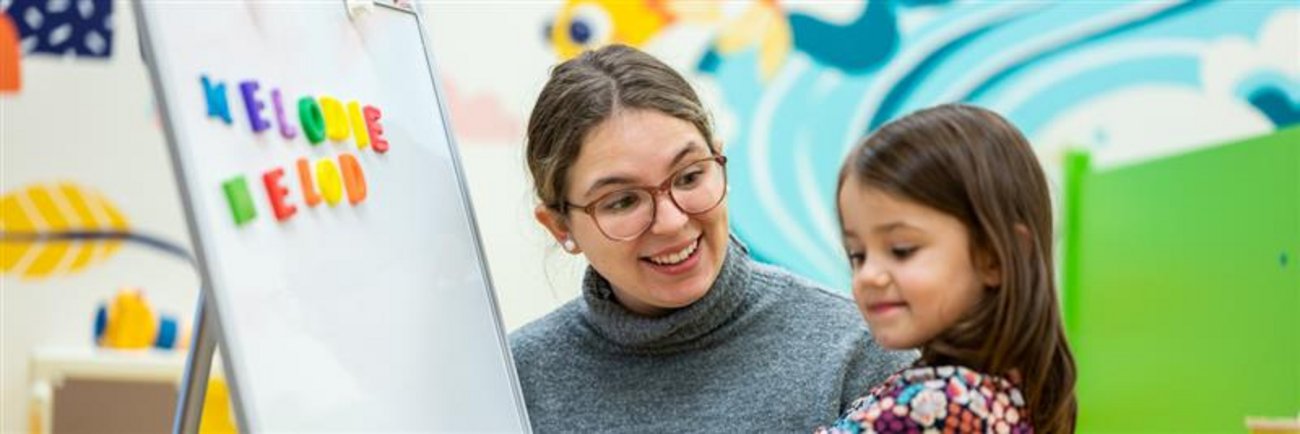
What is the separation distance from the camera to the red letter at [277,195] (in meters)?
1.22

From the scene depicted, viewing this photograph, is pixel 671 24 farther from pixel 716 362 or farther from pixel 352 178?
pixel 352 178

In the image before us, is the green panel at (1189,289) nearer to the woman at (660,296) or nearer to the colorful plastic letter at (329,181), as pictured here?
the woman at (660,296)

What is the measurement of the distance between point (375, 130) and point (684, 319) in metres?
0.41

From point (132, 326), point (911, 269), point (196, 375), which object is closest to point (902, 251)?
point (911, 269)

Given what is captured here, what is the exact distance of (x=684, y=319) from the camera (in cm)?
162

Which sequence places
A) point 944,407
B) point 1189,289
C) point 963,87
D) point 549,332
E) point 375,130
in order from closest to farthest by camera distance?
point 944,407 < point 375,130 < point 549,332 < point 1189,289 < point 963,87

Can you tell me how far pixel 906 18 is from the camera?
3.08 m

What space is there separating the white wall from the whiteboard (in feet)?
3.75

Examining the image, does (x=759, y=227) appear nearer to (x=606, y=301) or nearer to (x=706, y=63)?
(x=706, y=63)

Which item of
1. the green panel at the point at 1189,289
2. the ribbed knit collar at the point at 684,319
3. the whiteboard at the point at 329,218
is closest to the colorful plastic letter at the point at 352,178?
the whiteboard at the point at 329,218

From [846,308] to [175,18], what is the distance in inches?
31.7

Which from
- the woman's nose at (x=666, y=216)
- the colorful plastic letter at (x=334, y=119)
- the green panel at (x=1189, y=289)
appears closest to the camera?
the colorful plastic letter at (x=334, y=119)

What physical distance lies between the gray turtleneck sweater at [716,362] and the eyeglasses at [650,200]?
138 mm

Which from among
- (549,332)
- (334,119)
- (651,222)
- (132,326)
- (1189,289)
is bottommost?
(132,326)
